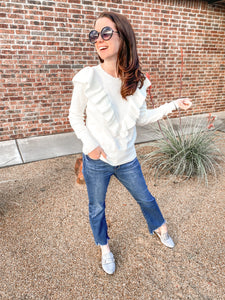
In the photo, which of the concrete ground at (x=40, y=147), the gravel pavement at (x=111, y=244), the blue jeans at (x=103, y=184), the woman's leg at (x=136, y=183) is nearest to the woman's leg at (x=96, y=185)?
the blue jeans at (x=103, y=184)

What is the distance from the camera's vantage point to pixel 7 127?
14.3 ft

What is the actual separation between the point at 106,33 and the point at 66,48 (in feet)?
11.0

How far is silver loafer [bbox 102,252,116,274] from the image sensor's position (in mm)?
1837

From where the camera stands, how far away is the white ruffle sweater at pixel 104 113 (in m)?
1.42

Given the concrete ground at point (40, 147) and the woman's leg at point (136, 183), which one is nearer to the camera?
the woman's leg at point (136, 183)

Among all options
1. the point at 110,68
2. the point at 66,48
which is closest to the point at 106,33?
the point at 110,68

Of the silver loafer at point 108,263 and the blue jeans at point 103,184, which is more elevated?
the blue jeans at point 103,184

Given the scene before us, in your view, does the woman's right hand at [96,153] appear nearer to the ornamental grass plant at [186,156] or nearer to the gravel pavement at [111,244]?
the gravel pavement at [111,244]

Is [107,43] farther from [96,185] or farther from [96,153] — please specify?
[96,185]

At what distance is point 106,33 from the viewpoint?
54.3 inches

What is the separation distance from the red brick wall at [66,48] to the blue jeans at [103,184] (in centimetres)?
323

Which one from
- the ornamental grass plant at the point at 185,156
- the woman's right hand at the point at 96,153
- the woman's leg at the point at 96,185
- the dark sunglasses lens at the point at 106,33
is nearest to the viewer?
the dark sunglasses lens at the point at 106,33

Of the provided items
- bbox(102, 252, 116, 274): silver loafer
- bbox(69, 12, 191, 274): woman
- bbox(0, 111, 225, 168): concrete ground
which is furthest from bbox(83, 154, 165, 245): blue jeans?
bbox(0, 111, 225, 168): concrete ground

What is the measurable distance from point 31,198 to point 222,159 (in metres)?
2.81
